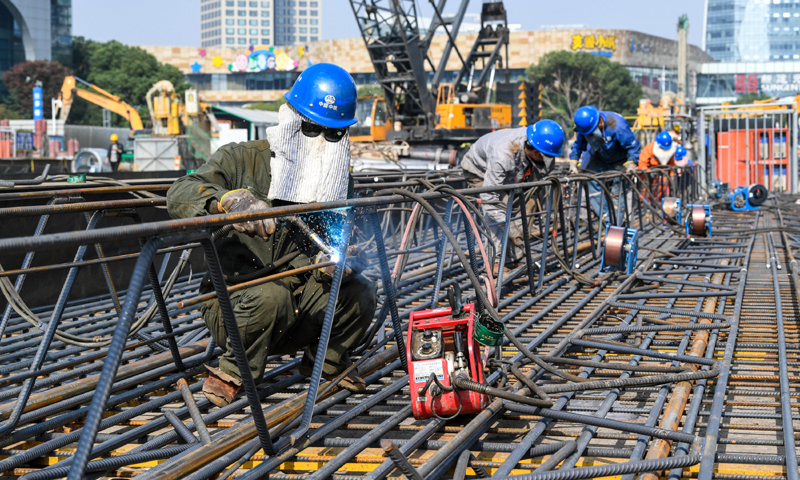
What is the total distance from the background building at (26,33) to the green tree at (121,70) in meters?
2.50

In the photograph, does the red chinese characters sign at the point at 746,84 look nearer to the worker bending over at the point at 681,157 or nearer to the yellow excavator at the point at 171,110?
the yellow excavator at the point at 171,110

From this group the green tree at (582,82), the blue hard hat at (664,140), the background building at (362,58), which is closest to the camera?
the blue hard hat at (664,140)

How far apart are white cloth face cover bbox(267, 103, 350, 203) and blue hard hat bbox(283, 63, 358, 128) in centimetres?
6

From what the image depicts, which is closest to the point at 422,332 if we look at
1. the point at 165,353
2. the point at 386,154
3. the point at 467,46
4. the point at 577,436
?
the point at 577,436

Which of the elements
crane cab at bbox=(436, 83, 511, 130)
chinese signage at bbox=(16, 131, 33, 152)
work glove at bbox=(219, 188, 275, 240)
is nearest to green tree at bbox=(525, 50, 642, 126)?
crane cab at bbox=(436, 83, 511, 130)

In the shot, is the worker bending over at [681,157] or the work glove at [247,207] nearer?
the work glove at [247,207]

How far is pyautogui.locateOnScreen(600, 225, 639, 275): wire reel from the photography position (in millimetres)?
6926

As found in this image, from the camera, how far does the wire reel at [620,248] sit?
693 centimetres

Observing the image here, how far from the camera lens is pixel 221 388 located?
3.66 metres

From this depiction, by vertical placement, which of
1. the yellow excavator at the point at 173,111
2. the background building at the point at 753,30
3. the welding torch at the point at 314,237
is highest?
the background building at the point at 753,30

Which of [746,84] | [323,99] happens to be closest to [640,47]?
[746,84]

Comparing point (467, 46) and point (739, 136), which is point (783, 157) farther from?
point (467, 46)

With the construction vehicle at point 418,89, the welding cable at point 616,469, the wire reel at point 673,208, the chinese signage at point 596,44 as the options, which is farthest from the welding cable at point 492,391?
the chinese signage at point 596,44

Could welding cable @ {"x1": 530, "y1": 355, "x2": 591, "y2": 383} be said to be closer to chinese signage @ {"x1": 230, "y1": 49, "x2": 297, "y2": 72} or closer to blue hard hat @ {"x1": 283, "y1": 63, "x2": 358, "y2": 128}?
blue hard hat @ {"x1": 283, "y1": 63, "x2": 358, "y2": 128}
